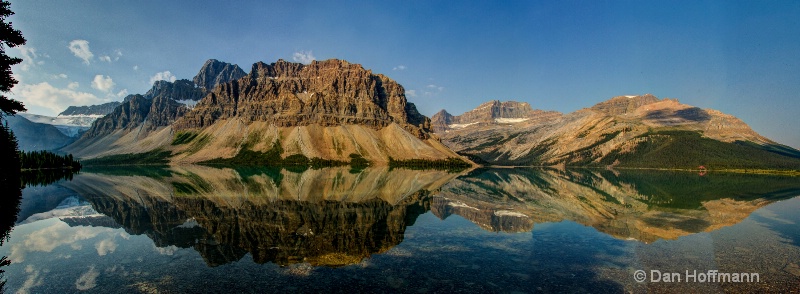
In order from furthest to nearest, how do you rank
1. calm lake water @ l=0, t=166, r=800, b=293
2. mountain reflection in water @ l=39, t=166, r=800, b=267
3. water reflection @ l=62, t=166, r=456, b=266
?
mountain reflection in water @ l=39, t=166, r=800, b=267, water reflection @ l=62, t=166, r=456, b=266, calm lake water @ l=0, t=166, r=800, b=293

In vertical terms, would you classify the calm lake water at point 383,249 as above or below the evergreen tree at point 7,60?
below

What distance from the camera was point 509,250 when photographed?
98.0 feet

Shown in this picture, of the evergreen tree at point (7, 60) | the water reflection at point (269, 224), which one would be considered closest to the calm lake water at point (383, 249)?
the water reflection at point (269, 224)

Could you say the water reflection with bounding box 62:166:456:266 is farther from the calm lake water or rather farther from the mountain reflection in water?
the calm lake water

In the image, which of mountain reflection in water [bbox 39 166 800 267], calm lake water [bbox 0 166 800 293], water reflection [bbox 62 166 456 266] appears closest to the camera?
calm lake water [bbox 0 166 800 293]

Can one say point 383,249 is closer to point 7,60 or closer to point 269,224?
point 269,224

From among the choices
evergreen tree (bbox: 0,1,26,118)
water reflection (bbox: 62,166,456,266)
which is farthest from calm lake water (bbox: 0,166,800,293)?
evergreen tree (bbox: 0,1,26,118)

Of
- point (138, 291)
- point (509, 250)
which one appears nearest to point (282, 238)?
point (138, 291)

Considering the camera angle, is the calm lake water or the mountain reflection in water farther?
the mountain reflection in water

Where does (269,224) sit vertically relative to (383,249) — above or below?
above

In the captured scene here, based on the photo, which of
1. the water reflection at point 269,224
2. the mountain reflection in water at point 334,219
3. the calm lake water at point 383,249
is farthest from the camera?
the mountain reflection in water at point 334,219

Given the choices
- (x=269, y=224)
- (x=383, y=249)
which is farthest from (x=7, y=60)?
(x=383, y=249)

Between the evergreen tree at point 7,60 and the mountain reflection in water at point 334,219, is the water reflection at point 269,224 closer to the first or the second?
the mountain reflection in water at point 334,219

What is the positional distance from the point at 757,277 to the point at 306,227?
35720 mm
